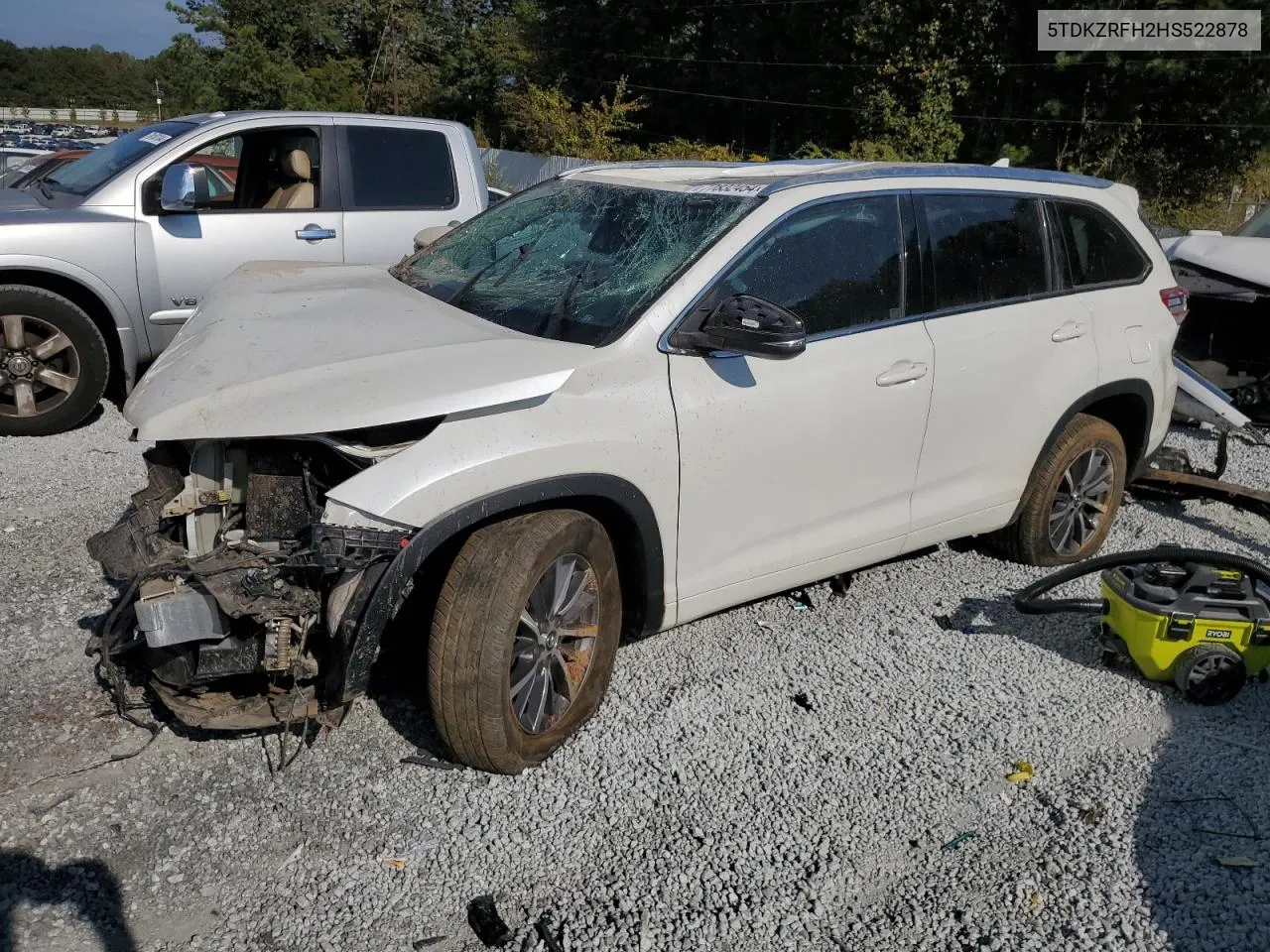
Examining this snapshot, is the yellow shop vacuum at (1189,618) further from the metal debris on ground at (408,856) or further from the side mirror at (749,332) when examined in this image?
the metal debris on ground at (408,856)

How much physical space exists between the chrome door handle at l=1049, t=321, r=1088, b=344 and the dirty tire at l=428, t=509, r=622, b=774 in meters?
2.46

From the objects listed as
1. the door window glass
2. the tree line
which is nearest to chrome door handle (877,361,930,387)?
the door window glass

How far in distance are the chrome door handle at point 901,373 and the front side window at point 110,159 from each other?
16.7ft

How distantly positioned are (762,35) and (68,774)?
3862 centimetres

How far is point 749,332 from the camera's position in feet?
11.2

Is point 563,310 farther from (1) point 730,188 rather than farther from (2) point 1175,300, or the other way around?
(2) point 1175,300

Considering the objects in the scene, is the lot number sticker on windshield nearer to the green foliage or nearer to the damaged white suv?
the damaged white suv

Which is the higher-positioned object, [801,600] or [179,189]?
[179,189]

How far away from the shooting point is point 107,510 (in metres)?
5.40

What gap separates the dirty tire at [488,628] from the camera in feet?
10.4

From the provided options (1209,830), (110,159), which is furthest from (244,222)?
(1209,830)

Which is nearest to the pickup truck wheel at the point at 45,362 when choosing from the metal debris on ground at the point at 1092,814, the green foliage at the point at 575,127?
the metal debris on ground at the point at 1092,814

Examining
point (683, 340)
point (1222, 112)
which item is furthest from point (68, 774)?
point (1222, 112)

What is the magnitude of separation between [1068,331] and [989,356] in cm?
56
